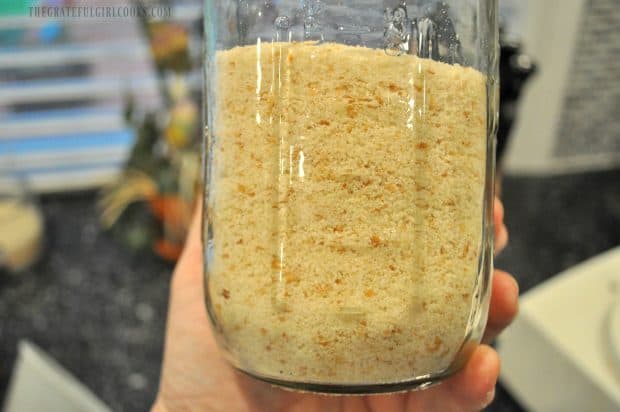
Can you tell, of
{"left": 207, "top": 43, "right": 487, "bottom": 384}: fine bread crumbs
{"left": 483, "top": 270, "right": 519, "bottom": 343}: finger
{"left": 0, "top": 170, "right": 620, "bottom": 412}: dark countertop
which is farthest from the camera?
{"left": 0, "top": 170, "right": 620, "bottom": 412}: dark countertop

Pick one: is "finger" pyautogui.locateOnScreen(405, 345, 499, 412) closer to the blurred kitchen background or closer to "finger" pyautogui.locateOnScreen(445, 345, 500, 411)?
"finger" pyautogui.locateOnScreen(445, 345, 500, 411)

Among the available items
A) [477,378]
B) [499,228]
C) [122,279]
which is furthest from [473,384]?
[122,279]

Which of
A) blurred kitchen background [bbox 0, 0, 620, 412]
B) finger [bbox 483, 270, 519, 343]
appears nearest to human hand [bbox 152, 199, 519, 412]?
finger [bbox 483, 270, 519, 343]

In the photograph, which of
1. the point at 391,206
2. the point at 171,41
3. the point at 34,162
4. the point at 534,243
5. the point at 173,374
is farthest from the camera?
the point at 34,162

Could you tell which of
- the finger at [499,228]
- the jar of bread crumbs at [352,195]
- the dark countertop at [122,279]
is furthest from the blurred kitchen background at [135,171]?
the jar of bread crumbs at [352,195]

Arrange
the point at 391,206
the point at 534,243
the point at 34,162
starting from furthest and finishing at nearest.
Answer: the point at 34,162 → the point at 534,243 → the point at 391,206

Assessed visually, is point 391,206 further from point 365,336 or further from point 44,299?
point 44,299

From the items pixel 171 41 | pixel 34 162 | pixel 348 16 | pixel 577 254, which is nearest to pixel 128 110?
pixel 171 41
